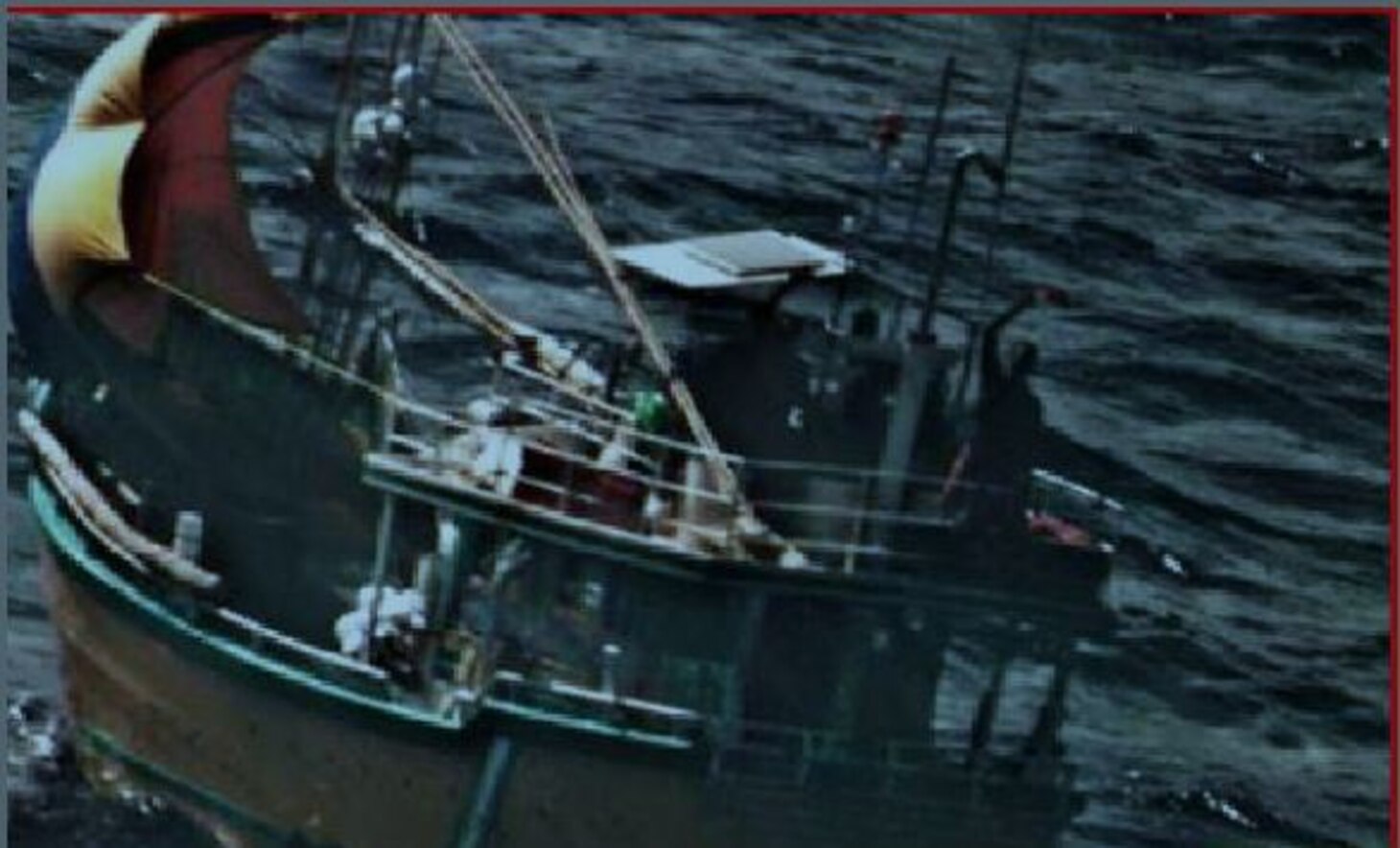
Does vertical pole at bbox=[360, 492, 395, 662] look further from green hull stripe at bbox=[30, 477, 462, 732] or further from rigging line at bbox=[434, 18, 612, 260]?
rigging line at bbox=[434, 18, 612, 260]

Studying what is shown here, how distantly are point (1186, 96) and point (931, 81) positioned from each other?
56 centimetres

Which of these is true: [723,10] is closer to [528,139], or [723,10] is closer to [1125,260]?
[528,139]

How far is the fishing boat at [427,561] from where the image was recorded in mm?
7262

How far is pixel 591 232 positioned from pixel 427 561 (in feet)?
2.73

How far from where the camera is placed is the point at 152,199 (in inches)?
305

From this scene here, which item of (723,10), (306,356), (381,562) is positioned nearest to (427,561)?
(381,562)

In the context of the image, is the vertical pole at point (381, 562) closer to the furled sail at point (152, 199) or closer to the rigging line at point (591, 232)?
the furled sail at point (152, 199)

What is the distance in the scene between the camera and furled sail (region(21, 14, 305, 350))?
7625 millimetres

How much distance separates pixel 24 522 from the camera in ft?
25.0

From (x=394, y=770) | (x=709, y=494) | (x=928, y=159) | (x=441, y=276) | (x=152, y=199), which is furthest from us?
(x=152, y=199)

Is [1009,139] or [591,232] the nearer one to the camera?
[1009,139]

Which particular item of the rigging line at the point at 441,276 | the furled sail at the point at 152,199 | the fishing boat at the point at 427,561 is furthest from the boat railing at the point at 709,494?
the furled sail at the point at 152,199

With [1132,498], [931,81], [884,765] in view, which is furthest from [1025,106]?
[884,765]

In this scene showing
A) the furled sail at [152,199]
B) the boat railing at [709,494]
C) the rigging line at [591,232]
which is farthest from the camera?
the furled sail at [152,199]
